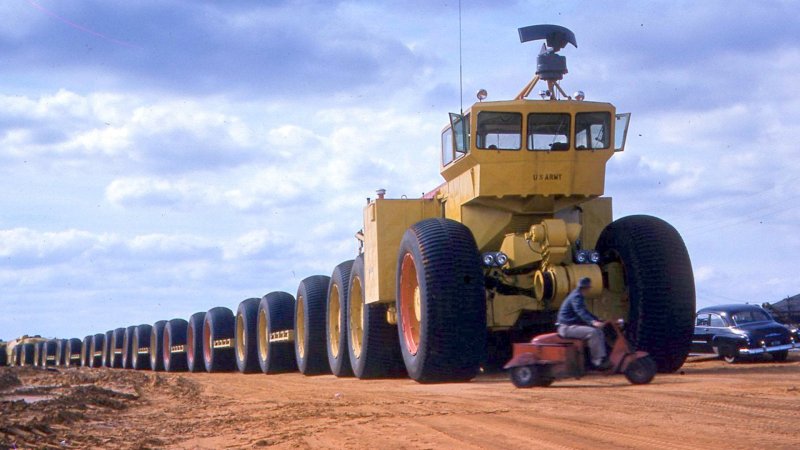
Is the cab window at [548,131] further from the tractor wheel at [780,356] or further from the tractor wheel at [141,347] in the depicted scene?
the tractor wheel at [141,347]

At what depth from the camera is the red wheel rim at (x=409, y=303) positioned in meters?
14.9

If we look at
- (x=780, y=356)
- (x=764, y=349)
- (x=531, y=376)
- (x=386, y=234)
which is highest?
(x=386, y=234)

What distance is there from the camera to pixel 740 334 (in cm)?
2186

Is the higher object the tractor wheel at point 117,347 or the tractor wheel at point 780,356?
the tractor wheel at point 117,347

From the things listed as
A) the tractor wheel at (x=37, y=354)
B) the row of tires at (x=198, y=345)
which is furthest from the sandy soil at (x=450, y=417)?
the tractor wheel at (x=37, y=354)

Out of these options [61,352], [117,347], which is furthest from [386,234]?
[61,352]

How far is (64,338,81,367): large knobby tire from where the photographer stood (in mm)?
45969

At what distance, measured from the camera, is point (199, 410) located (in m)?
12.8

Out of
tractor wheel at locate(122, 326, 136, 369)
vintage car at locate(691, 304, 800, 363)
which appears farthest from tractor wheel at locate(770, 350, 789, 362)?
tractor wheel at locate(122, 326, 136, 369)

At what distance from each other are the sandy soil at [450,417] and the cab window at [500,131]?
3200 mm

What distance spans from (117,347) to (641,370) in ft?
97.9

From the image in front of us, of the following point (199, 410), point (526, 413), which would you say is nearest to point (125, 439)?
point (199, 410)

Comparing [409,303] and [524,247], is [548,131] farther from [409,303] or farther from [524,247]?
→ [409,303]

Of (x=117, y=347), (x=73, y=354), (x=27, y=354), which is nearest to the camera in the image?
(x=117, y=347)
